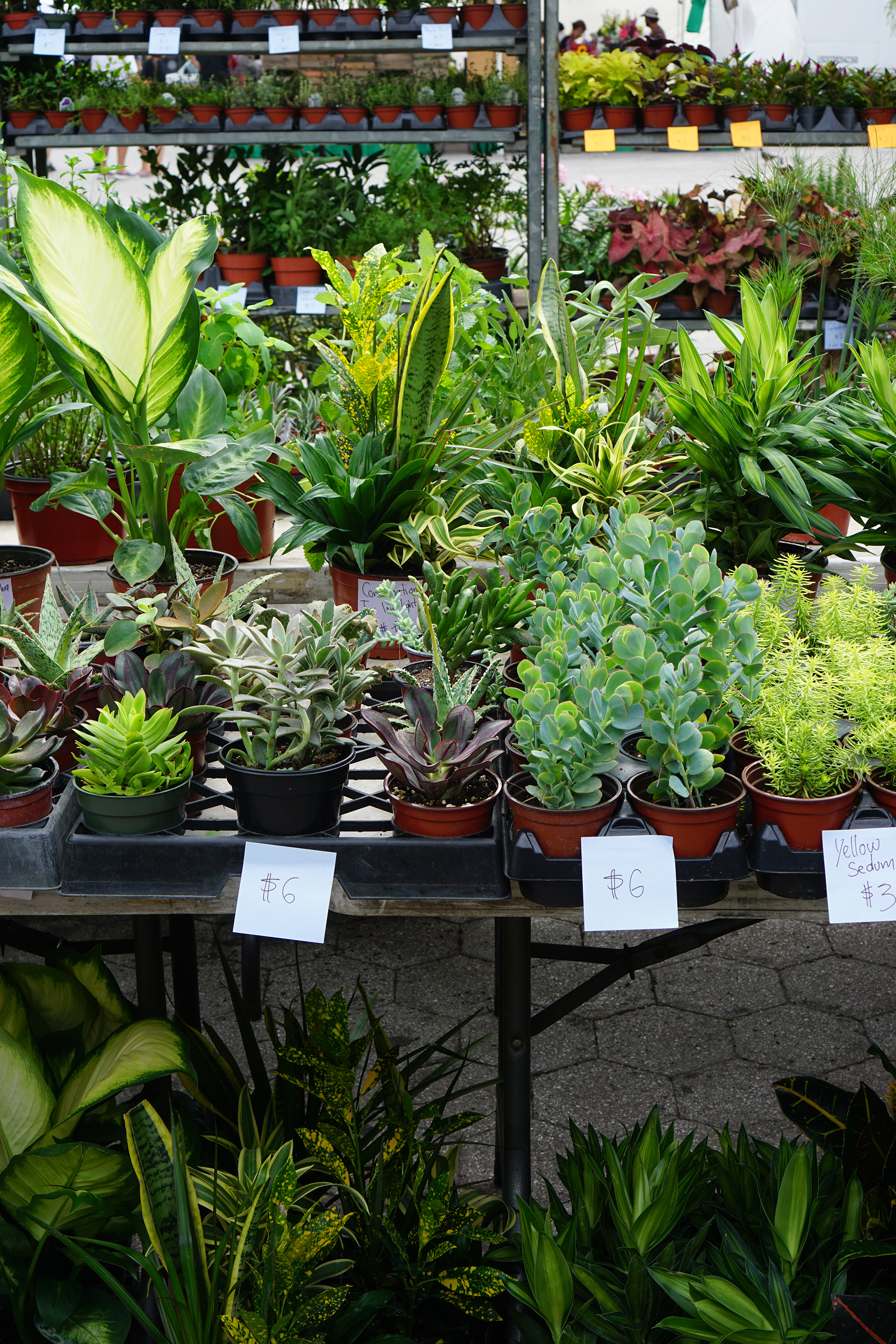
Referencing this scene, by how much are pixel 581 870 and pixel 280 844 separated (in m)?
0.28

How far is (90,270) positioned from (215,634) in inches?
18.2

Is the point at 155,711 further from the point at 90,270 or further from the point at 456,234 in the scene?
the point at 456,234

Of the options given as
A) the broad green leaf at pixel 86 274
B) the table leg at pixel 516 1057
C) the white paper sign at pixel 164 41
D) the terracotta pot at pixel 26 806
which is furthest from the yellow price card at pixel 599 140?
the terracotta pot at pixel 26 806

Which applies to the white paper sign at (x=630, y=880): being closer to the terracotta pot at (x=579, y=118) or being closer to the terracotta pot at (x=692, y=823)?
the terracotta pot at (x=692, y=823)

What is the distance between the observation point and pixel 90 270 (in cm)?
135

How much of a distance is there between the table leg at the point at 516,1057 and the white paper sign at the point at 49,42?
4.12m

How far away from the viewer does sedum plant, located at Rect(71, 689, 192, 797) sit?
1088mm

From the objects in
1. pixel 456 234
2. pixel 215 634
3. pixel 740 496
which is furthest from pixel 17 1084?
pixel 456 234

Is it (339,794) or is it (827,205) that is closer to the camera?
(339,794)

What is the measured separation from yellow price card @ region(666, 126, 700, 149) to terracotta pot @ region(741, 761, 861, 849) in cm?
409

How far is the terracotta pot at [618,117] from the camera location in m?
4.70

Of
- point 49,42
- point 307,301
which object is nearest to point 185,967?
point 307,301

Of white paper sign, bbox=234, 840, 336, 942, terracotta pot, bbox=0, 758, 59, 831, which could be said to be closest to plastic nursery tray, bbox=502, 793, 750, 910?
white paper sign, bbox=234, 840, 336, 942

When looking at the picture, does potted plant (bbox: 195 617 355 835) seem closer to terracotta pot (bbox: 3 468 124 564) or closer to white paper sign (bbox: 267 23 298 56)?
terracotta pot (bbox: 3 468 124 564)
